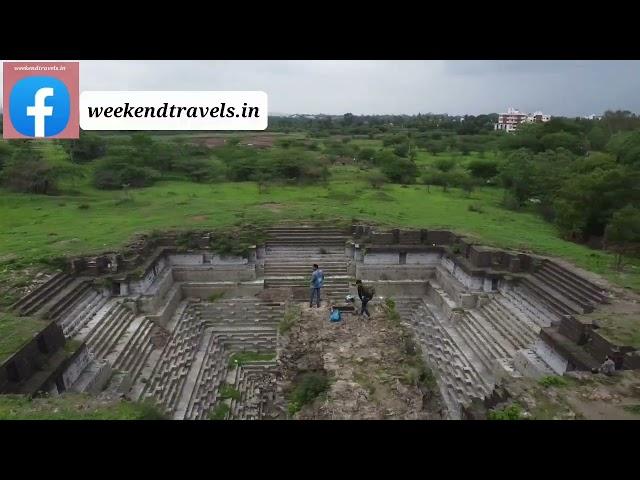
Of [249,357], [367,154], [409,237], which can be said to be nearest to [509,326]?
[409,237]

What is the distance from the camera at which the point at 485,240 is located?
13062 millimetres

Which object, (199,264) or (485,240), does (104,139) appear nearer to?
(199,264)

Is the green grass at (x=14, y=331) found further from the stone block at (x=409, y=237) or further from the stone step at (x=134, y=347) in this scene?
the stone block at (x=409, y=237)

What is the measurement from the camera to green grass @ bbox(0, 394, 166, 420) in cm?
528

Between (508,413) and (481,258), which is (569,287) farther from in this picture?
(508,413)

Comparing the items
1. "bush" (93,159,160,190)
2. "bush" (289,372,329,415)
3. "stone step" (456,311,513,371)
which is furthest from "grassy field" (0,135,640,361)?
"bush" (289,372,329,415)

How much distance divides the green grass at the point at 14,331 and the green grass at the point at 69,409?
1.02m

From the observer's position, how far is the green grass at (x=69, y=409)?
5.28 metres

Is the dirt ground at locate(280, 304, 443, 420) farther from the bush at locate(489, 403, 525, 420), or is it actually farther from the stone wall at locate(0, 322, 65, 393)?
the stone wall at locate(0, 322, 65, 393)

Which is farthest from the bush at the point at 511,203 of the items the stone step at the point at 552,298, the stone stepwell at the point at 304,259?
the stone step at the point at 552,298

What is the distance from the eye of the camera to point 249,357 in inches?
431

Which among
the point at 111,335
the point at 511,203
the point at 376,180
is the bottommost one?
the point at 111,335

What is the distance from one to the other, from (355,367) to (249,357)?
13.4 feet

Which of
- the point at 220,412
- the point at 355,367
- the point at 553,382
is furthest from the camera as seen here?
the point at 220,412
